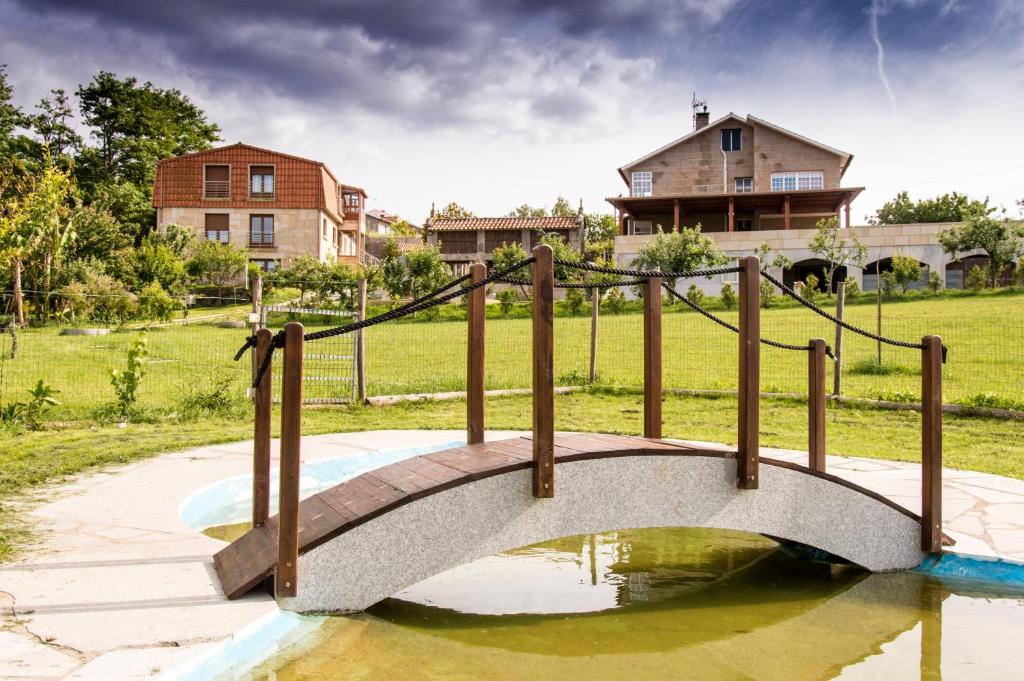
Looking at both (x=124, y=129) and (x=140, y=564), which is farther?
(x=124, y=129)

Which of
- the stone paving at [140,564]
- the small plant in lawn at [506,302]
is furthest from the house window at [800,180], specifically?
the stone paving at [140,564]

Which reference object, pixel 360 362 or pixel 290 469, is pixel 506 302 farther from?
pixel 290 469

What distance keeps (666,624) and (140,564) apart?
9.34 ft

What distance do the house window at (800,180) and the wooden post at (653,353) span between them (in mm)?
37490

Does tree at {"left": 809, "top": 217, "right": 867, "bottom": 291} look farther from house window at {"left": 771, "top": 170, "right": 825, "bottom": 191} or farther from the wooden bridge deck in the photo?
the wooden bridge deck

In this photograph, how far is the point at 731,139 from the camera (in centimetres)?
4028

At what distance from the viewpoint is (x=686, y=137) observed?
40.1 meters

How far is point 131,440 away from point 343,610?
529 centimetres

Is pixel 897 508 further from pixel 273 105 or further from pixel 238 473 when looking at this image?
pixel 273 105

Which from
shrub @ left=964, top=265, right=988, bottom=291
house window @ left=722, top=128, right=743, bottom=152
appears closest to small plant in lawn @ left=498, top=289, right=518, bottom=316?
shrub @ left=964, top=265, right=988, bottom=291

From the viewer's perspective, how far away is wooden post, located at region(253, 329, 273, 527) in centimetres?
424

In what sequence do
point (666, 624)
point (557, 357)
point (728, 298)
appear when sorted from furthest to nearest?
point (728, 298), point (557, 357), point (666, 624)

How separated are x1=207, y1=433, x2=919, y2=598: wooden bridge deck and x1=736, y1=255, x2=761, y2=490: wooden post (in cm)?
13

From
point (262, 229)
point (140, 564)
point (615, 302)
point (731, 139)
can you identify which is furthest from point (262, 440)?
point (262, 229)
